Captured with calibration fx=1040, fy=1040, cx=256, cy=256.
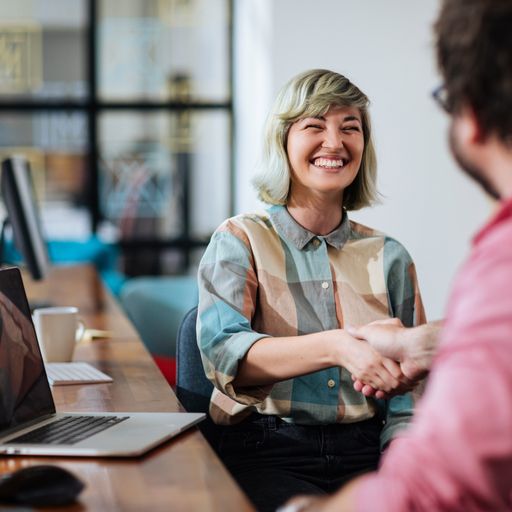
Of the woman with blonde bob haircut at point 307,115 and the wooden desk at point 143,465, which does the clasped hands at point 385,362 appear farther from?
the woman with blonde bob haircut at point 307,115

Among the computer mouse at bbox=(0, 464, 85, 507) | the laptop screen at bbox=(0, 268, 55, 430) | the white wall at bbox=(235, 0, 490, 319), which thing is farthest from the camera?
the white wall at bbox=(235, 0, 490, 319)

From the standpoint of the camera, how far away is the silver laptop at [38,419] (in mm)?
1489

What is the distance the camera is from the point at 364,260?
7.10 feet

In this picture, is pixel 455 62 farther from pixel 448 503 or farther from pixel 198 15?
pixel 198 15

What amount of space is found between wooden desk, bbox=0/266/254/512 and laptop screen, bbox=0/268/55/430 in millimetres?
127

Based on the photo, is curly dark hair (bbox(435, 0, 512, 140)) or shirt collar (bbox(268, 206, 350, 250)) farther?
shirt collar (bbox(268, 206, 350, 250))

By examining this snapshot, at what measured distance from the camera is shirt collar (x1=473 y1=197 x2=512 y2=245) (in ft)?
3.39

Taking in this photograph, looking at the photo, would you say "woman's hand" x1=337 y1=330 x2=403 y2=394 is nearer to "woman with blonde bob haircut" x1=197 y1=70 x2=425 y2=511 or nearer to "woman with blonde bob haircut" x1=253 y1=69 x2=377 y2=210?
"woman with blonde bob haircut" x1=197 y1=70 x2=425 y2=511

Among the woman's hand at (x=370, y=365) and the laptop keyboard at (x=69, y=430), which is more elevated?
the woman's hand at (x=370, y=365)

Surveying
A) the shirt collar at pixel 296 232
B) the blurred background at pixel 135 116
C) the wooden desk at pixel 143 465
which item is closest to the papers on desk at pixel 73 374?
the wooden desk at pixel 143 465

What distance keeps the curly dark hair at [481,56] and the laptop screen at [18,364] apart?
0.87 m

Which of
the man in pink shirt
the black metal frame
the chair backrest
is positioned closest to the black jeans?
the chair backrest

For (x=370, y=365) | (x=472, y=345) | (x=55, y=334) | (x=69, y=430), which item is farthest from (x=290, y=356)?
(x=472, y=345)

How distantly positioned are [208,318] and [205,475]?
665 millimetres
